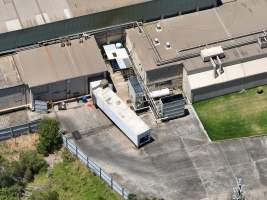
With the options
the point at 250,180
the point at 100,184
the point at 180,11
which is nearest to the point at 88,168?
the point at 100,184

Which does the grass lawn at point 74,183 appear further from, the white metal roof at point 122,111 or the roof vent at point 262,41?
the roof vent at point 262,41

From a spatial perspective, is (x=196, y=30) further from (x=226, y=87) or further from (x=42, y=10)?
(x=42, y=10)

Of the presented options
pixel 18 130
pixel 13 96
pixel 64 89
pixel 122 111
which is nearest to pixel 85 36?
pixel 64 89

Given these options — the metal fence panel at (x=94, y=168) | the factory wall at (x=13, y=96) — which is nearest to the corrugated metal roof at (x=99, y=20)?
the factory wall at (x=13, y=96)

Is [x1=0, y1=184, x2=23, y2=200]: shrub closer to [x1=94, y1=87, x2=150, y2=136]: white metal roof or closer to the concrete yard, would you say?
the concrete yard

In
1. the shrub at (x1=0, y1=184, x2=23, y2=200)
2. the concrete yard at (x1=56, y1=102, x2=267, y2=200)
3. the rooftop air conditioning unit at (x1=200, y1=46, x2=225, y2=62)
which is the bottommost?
the shrub at (x1=0, y1=184, x2=23, y2=200)

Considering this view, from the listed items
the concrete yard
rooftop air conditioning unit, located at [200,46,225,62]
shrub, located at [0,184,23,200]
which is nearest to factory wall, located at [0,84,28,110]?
the concrete yard

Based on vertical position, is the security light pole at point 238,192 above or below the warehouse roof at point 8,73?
below
